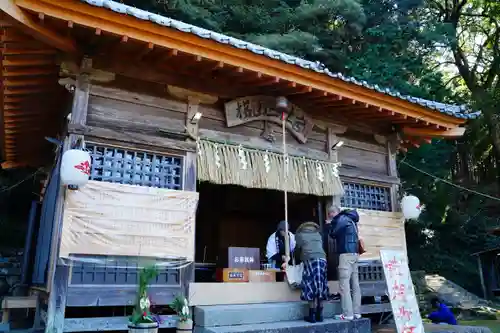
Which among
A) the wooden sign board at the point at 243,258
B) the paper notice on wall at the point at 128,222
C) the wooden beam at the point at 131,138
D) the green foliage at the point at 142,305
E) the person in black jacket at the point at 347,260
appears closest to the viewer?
the green foliage at the point at 142,305

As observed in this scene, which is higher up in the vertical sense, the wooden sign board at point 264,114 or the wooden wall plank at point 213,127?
the wooden sign board at point 264,114

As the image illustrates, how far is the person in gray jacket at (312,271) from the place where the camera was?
234 inches

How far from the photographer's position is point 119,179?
5.72 m

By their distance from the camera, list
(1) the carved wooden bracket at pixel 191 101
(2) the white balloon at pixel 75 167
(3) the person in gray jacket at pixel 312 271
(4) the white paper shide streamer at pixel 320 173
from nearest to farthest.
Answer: (2) the white balloon at pixel 75 167
(3) the person in gray jacket at pixel 312 271
(1) the carved wooden bracket at pixel 191 101
(4) the white paper shide streamer at pixel 320 173

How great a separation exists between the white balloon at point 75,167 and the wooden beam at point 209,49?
1.60m

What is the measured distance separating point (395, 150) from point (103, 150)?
6.28 meters

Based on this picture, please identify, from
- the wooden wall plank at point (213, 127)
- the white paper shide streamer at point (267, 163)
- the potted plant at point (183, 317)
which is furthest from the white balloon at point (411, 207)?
the potted plant at point (183, 317)

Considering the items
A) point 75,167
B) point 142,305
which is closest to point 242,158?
point 75,167

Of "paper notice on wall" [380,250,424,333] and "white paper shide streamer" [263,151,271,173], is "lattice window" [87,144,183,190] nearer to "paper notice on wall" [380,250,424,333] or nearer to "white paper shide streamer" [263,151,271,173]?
"white paper shide streamer" [263,151,271,173]

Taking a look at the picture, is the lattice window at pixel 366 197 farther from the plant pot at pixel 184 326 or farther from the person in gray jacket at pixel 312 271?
the plant pot at pixel 184 326

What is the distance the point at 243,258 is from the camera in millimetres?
6984

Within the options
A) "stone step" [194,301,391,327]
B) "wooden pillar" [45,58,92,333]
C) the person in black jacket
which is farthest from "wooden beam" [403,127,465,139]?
"wooden pillar" [45,58,92,333]

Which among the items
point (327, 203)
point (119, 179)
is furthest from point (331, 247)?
point (119, 179)

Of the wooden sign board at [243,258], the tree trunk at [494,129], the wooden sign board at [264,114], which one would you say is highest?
the tree trunk at [494,129]
